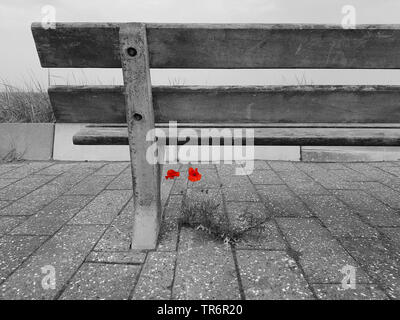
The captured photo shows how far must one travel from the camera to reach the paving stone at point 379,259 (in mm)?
1435

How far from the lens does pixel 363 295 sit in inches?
53.1

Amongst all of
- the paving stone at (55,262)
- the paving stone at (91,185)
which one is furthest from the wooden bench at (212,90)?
the paving stone at (91,185)

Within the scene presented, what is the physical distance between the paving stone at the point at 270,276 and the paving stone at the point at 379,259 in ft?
1.18

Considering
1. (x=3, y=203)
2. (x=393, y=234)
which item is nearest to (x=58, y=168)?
(x=3, y=203)

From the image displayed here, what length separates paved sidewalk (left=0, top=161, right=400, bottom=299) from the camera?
140 cm

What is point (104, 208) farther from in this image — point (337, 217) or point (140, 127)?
point (337, 217)

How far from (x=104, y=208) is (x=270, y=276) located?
1397mm

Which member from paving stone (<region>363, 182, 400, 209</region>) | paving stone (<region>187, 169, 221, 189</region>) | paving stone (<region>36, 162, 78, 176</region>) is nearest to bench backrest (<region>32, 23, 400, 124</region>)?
paving stone (<region>363, 182, 400, 209</region>)

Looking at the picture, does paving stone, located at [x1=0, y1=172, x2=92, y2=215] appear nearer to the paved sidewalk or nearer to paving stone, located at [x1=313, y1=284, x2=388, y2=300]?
the paved sidewalk

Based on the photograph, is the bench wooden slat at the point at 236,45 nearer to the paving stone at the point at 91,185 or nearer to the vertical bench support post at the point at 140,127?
the vertical bench support post at the point at 140,127

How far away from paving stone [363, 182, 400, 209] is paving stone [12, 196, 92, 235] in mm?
2434

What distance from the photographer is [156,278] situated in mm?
1456

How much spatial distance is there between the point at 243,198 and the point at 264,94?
1.22 meters

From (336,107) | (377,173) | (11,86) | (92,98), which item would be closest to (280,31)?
(336,107)
